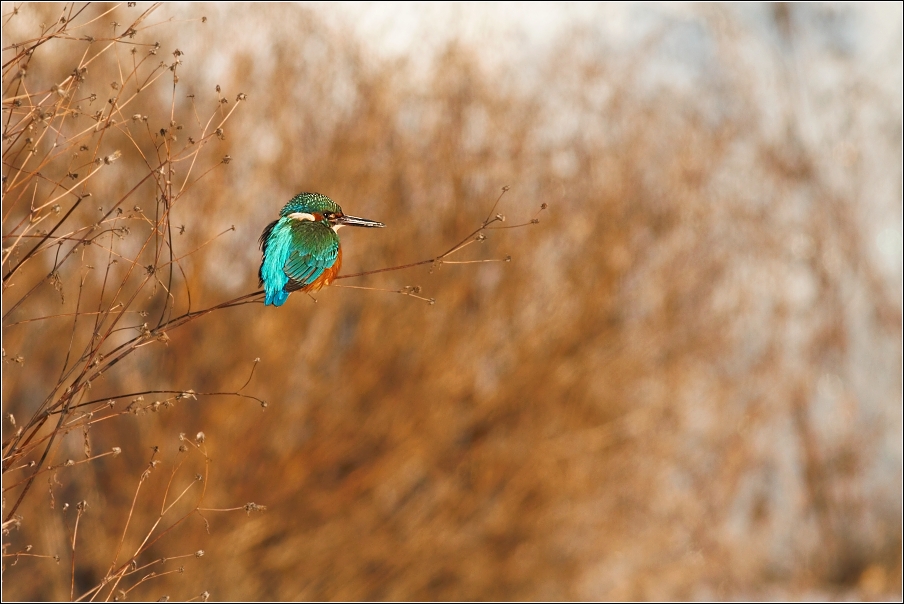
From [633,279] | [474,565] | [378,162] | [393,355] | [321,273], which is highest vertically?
[378,162]

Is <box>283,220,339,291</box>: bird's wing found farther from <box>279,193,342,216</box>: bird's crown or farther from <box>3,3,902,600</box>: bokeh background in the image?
<box>3,3,902,600</box>: bokeh background

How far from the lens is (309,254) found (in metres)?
0.91

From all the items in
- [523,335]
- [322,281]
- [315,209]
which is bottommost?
Result: [322,281]

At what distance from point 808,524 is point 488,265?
3057 mm

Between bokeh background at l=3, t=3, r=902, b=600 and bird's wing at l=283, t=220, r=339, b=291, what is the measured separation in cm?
294

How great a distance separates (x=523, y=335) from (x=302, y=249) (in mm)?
3877

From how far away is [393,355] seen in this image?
4488 millimetres

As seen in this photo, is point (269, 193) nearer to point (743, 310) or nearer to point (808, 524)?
point (743, 310)

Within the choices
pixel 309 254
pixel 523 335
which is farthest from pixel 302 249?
pixel 523 335

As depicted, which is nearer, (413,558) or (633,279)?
(413,558)

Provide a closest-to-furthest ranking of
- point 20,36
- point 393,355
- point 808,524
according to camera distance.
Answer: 1. point 20,36
2. point 393,355
3. point 808,524

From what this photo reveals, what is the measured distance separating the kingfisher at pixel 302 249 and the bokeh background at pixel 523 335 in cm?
289

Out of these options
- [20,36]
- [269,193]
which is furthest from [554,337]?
[20,36]

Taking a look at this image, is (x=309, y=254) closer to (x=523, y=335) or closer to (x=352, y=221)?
(x=352, y=221)
